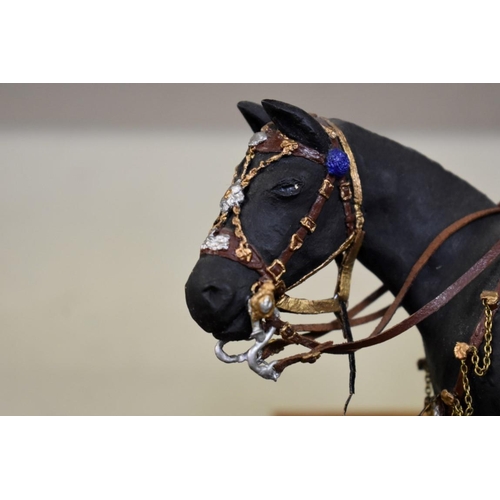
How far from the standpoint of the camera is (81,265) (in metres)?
2.69

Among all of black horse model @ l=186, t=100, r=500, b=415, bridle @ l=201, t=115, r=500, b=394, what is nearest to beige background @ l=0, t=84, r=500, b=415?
black horse model @ l=186, t=100, r=500, b=415

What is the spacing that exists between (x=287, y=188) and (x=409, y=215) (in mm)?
393

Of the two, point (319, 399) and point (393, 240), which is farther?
point (319, 399)

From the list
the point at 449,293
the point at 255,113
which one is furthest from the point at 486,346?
the point at 255,113

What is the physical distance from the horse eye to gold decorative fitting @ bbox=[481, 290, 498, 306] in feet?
1.56

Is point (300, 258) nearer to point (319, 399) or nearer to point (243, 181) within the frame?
point (243, 181)

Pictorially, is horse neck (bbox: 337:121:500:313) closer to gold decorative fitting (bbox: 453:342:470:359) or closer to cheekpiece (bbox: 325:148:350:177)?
cheekpiece (bbox: 325:148:350:177)

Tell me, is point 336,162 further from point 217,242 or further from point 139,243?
point 139,243

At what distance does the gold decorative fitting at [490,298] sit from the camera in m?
1.21

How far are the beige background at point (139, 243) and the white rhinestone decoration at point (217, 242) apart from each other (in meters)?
1.46

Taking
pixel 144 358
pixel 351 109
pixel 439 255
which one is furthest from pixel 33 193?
pixel 439 255

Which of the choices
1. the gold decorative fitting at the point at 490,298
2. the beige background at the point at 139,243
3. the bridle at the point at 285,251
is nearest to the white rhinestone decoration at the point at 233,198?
the bridle at the point at 285,251

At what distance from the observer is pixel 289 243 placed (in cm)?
129

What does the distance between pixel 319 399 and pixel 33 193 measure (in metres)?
1.69
